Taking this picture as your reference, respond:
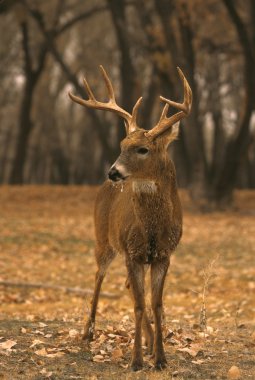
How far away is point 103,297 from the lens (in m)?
13.6

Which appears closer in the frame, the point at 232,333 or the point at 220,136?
the point at 232,333

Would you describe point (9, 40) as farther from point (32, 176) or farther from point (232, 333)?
point (232, 333)

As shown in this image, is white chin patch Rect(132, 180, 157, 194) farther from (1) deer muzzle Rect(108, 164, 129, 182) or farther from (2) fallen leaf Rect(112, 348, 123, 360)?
(2) fallen leaf Rect(112, 348, 123, 360)

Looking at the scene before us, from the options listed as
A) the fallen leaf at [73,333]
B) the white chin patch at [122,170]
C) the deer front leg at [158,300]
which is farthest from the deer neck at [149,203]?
the fallen leaf at [73,333]

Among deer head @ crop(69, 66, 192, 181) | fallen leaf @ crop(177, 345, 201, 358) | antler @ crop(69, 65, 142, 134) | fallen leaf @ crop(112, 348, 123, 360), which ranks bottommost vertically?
fallen leaf @ crop(177, 345, 201, 358)

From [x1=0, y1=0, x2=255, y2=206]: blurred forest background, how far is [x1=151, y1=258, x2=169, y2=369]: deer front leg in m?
11.8

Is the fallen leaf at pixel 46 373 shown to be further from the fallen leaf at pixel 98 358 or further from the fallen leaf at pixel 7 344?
the fallen leaf at pixel 7 344

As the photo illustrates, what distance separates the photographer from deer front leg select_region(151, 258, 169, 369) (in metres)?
7.27

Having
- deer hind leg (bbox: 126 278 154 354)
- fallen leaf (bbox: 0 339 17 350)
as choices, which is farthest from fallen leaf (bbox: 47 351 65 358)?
deer hind leg (bbox: 126 278 154 354)

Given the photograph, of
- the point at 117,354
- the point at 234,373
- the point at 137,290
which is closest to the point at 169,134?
the point at 137,290

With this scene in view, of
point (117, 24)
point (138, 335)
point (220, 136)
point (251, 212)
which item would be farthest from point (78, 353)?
point (220, 136)

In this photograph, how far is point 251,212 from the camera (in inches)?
979

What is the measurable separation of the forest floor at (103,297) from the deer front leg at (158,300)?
0.14m

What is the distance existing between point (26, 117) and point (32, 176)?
1963cm
